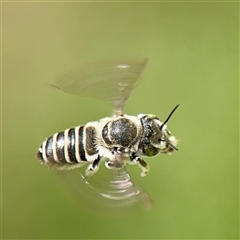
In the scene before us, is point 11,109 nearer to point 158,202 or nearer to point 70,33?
point 70,33

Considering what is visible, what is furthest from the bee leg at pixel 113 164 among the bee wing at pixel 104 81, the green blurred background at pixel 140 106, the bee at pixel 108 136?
the green blurred background at pixel 140 106

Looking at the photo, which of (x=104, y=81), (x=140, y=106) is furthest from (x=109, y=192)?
(x=140, y=106)

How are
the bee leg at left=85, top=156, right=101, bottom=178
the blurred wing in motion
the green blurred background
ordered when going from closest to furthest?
the blurred wing in motion < the bee leg at left=85, top=156, right=101, bottom=178 < the green blurred background

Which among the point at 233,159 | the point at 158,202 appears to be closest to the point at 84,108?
the point at 158,202

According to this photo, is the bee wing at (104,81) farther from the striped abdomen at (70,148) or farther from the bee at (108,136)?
the striped abdomen at (70,148)

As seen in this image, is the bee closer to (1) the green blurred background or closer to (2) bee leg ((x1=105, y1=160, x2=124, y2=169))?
(2) bee leg ((x1=105, y1=160, x2=124, y2=169))

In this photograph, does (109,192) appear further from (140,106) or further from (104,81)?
(140,106)

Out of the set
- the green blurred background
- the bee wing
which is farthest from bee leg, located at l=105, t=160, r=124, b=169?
the green blurred background
